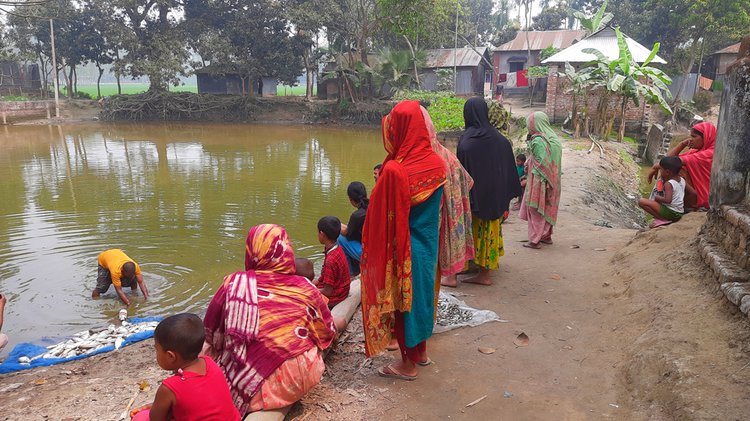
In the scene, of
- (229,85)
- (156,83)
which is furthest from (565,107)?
(229,85)

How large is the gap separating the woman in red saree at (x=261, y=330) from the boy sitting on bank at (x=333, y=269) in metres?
1.24

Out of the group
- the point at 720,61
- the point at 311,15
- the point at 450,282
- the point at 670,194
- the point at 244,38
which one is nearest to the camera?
the point at 450,282

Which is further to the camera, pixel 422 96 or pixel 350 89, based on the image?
pixel 350 89

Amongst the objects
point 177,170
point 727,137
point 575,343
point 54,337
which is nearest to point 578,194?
point 727,137

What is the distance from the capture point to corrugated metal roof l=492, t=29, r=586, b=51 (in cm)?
3119

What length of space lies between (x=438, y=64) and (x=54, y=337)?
2917 centimetres

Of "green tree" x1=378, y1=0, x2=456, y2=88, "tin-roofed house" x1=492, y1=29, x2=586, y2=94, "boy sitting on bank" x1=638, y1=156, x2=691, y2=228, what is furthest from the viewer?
"tin-roofed house" x1=492, y1=29, x2=586, y2=94

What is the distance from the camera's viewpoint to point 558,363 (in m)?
3.41

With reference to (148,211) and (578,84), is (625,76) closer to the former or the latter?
(578,84)

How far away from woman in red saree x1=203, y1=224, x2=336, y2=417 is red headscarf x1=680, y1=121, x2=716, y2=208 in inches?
191

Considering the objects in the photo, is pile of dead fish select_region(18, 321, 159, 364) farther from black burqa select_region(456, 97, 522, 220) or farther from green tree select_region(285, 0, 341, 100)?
green tree select_region(285, 0, 341, 100)

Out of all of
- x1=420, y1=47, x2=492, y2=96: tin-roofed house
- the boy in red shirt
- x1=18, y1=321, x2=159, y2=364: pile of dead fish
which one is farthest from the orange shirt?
x1=420, y1=47, x2=492, y2=96: tin-roofed house

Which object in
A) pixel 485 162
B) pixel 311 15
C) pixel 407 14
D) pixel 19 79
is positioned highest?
pixel 311 15

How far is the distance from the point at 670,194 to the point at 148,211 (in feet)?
29.2
